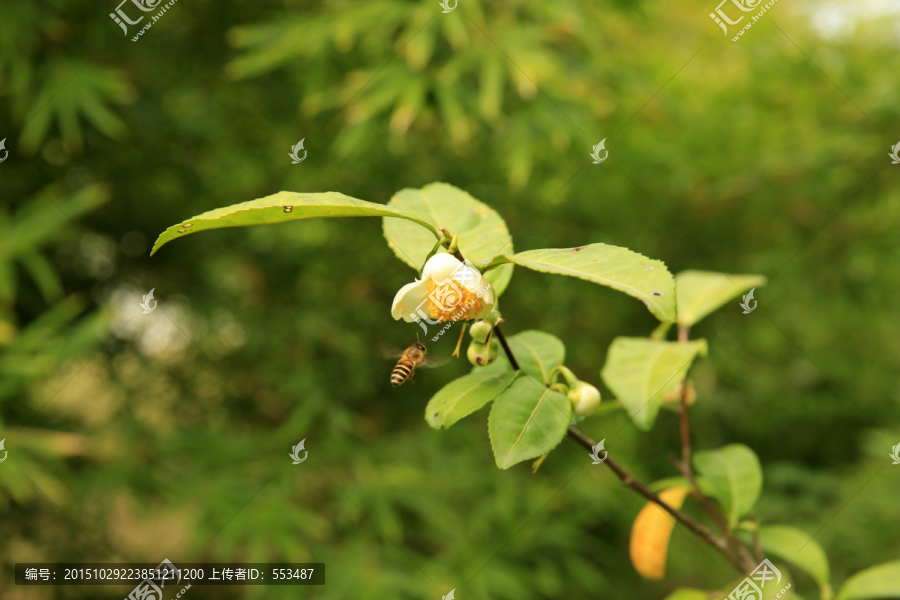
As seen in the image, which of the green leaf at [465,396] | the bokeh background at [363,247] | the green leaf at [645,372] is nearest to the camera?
the green leaf at [465,396]

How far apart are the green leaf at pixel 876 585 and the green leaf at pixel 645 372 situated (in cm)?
31

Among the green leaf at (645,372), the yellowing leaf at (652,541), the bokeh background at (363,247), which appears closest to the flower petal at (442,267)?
the green leaf at (645,372)

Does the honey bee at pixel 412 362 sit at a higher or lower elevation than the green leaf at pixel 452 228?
lower

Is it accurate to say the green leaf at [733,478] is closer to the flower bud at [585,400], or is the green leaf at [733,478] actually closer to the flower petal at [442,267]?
the flower bud at [585,400]

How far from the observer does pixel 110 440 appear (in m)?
2.28

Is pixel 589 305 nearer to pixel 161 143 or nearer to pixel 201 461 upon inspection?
pixel 201 461

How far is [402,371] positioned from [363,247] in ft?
6.49

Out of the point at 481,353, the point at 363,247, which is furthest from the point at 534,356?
the point at 363,247

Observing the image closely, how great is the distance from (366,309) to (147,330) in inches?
37.0

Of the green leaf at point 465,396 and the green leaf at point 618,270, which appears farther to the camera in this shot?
the green leaf at point 465,396

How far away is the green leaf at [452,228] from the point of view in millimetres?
574

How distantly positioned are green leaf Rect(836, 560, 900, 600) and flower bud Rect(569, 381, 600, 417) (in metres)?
0.42

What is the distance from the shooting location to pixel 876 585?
2.12ft

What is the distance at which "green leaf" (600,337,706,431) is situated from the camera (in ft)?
1.98
